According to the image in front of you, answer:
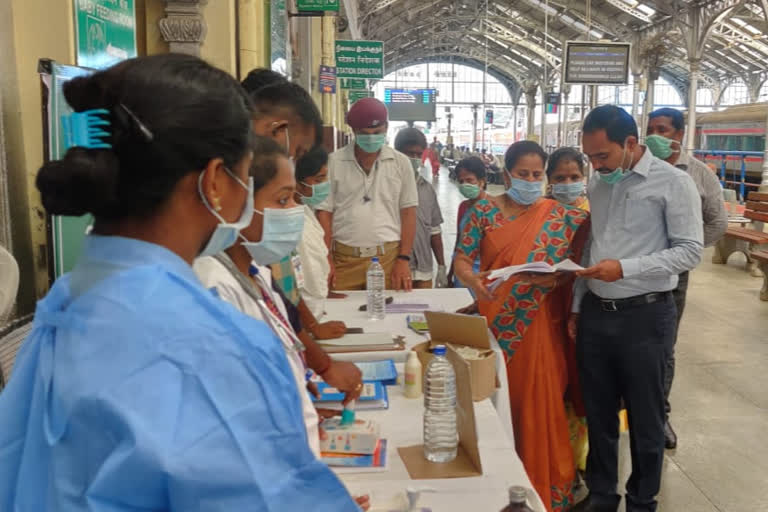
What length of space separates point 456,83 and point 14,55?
37.8 m

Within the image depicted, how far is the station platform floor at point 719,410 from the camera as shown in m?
2.80

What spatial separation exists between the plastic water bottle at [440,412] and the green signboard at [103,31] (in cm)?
155

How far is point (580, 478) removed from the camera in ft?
9.28

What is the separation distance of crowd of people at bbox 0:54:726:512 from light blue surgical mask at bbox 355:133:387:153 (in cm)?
118

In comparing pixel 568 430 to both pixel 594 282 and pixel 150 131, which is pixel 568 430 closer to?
pixel 594 282

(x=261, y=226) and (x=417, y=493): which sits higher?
(x=261, y=226)

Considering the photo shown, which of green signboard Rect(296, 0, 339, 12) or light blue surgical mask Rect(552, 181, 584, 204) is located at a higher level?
green signboard Rect(296, 0, 339, 12)

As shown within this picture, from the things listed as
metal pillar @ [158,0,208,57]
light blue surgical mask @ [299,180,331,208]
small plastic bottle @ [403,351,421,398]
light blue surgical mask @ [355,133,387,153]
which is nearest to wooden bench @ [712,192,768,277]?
light blue surgical mask @ [355,133,387,153]

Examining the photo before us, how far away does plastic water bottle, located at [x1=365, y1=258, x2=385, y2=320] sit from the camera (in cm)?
273

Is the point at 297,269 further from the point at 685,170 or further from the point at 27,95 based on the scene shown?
the point at 685,170

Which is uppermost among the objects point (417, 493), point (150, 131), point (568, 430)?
point (150, 131)

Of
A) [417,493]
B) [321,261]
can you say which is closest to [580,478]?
[321,261]

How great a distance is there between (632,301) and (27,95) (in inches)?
84.6

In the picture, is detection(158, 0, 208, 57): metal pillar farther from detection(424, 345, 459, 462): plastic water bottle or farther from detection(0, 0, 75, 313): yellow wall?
detection(424, 345, 459, 462): plastic water bottle
